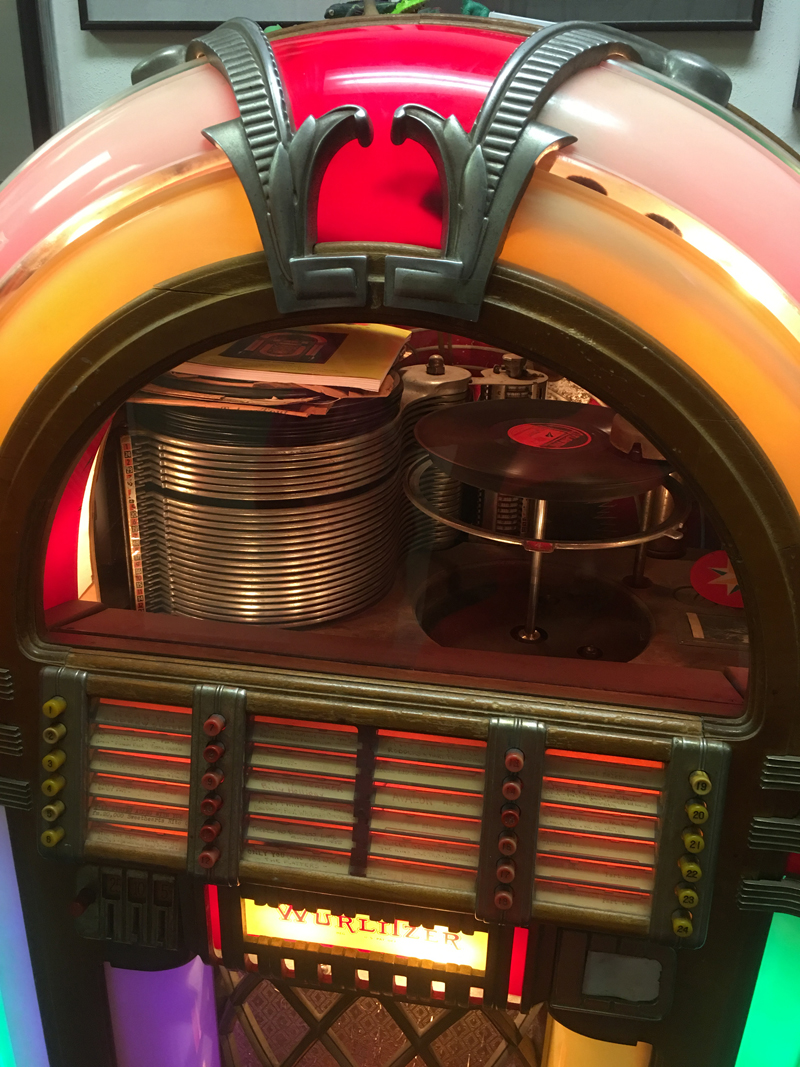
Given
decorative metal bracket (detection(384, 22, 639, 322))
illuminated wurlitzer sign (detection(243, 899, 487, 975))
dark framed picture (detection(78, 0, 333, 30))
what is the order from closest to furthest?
decorative metal bracket (detection(384, 22, 639, 322)) < illuminated wurlitzer sign (detection(243, 899, 487, 975)) < dark framed picture (detection(78, 0, 333, 30))

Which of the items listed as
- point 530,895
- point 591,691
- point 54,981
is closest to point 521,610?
point 591,691

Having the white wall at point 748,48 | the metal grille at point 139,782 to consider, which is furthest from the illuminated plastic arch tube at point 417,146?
the white wall at point 748,48

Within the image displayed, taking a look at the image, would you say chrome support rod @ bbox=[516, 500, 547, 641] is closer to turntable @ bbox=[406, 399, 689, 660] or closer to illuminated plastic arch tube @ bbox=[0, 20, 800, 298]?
turntable @ bbox=[406, 399, 689, 660]

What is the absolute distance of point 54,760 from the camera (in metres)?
Result: 0.81

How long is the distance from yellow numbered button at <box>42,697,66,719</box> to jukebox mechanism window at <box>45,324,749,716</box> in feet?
0.22

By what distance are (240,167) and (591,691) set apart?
536 millimetres

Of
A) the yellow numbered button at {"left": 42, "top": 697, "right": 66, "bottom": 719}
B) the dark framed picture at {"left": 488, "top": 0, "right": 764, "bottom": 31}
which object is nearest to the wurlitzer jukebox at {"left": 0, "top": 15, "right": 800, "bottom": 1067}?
the yellow numbered button at {"left": 42, "top": 697, "right": 66, "bottom": 719}

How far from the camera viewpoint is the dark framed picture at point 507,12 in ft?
4.22

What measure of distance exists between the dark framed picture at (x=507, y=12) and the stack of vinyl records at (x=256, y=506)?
769mm

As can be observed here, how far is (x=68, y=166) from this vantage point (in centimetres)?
77

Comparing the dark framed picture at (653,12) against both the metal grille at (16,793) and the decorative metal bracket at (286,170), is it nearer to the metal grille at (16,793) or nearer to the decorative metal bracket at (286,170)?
the decorative metal bracket at (286,170)

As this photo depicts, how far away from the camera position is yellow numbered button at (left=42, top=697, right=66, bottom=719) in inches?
31.9

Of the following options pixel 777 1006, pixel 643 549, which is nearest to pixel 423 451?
pixel 643 549

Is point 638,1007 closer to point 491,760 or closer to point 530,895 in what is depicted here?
point 530,895
